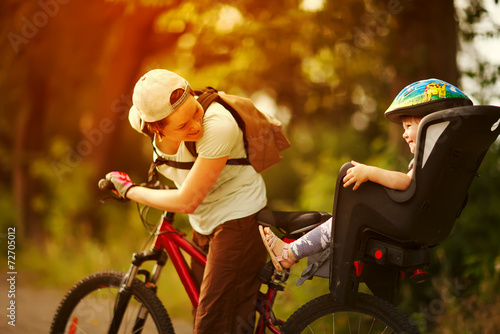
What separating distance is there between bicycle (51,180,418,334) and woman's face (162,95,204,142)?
539 mm

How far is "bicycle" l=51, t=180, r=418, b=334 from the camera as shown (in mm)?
2477

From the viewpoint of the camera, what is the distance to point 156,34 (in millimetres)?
8273

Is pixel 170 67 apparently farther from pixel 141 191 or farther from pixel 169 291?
pixel 141 191

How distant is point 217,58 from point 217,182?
6.12 metres

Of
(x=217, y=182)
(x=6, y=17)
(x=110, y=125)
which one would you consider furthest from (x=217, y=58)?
(x=217, y=182)

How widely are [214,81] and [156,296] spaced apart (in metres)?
5.84

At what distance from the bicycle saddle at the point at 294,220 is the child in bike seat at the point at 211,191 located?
0.12 m

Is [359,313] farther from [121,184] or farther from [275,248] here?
[121,184]

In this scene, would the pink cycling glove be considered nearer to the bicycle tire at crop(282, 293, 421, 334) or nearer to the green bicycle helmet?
the bicycle tire at crop(282, 293, 421, 334)

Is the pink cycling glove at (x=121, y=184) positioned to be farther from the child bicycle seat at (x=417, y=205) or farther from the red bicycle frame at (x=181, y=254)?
the child bicycle seat at (x=417, y=205)

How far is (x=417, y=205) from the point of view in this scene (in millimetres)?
2053

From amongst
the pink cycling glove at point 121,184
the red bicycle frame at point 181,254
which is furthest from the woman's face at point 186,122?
the red bicycle frame at point 181,254

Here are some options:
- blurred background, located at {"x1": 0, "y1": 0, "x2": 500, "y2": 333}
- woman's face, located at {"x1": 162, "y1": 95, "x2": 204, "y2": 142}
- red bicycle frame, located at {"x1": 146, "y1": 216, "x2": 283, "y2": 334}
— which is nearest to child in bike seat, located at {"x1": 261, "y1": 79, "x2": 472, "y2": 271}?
red bicycle frame, located at {"x1": 146, "y1": 216, "x2": 283, "y2": 334}

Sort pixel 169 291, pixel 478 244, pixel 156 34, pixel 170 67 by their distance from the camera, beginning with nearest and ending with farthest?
pixel 478 244, pixel 169 291, pixel 156 34, pixel 170 67
